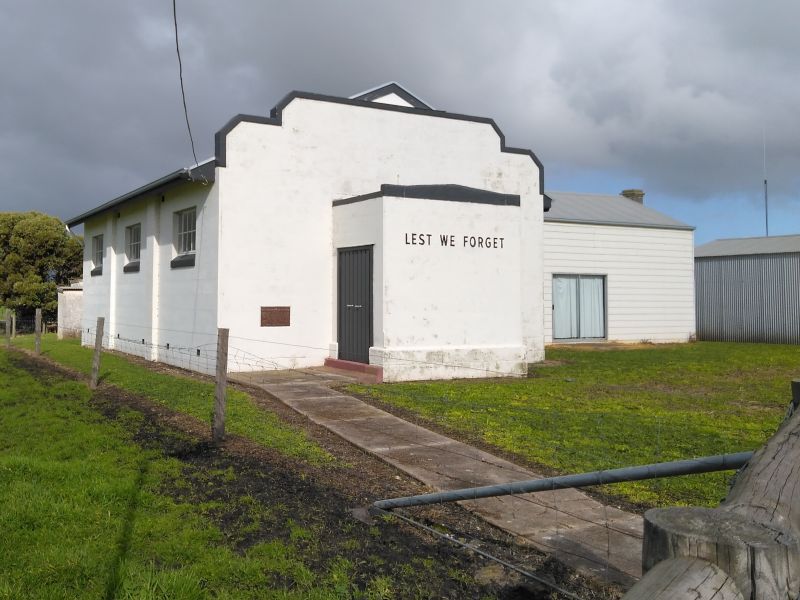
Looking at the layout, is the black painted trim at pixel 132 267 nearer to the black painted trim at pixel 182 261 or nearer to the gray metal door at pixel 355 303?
the black painted trim at pixel 182 261

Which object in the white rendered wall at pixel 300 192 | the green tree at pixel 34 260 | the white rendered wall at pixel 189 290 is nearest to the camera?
the white rendered wall at pixel 300 192

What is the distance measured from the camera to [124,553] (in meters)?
4.80

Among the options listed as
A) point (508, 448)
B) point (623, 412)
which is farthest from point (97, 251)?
Answer: point (508, 448)

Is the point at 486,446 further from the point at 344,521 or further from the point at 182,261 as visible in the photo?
the point at 182,261

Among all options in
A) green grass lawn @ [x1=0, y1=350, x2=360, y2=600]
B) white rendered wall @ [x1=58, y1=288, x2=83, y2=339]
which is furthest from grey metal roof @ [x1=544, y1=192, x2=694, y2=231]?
green grass lawn @ [x1=0, y1=350, x2=360, y2=600]

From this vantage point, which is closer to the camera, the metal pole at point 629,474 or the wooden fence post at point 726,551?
the wooden fence post at point 726,551

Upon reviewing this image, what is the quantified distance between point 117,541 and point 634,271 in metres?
21.9

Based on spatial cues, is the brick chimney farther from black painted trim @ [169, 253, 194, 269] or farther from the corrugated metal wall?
black painted trim @ [169, 253, 194, 269]

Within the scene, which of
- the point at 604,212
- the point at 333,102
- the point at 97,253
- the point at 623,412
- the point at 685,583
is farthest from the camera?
the point at 604,212

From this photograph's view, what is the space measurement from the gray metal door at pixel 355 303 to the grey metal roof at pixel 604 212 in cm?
969

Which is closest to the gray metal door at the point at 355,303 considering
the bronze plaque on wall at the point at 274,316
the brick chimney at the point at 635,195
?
the bronze plaque on wall at the point at 274,316

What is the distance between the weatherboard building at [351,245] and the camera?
45.6ft

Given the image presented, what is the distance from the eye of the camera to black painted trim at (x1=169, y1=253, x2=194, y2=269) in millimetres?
15867

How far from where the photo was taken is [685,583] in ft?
5.92
